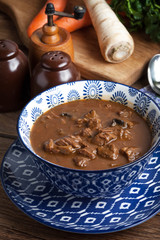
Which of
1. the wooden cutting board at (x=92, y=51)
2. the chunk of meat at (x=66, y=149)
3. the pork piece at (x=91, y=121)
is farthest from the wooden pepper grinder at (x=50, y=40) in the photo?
the chunk of meat at (x=66, y=149)

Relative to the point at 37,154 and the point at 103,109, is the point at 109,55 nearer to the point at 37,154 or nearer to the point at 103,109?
the point at 103,109

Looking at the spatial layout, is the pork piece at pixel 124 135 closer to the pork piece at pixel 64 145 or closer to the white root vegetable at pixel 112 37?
the pork piece at pixel 64 145

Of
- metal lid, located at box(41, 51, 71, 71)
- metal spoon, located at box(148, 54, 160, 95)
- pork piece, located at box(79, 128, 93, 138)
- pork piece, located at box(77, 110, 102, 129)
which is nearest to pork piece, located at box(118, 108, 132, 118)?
pork piece, located at box(77, 110, 102, 129)

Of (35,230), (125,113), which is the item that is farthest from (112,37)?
(35,230)

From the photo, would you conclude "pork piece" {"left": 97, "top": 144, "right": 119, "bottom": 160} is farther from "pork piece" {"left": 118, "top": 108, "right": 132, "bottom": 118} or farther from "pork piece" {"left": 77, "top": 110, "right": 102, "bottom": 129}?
"pork piece" {"left": 118, "top": 108, "right": 132, "bottom": 118}

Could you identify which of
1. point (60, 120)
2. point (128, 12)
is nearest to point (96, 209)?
point (60, 120)

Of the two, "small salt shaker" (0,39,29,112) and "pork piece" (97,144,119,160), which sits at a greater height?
"pork piece" (97,144,119,160)
